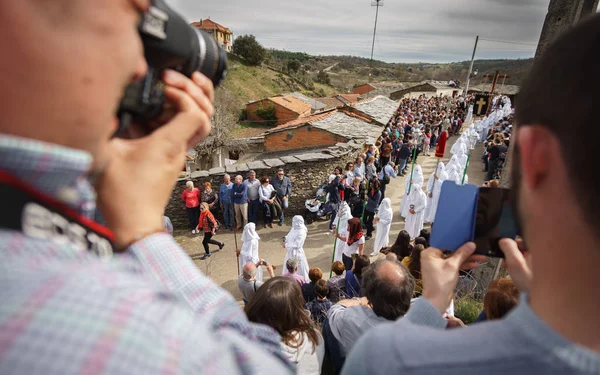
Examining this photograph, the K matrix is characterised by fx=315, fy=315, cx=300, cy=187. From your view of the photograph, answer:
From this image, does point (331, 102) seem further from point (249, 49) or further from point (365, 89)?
point (249, 49)

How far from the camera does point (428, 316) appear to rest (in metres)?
1.04

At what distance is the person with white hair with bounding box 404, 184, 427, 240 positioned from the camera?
26.5 ft

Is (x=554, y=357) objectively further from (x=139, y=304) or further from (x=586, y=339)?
(x=139, y=304)

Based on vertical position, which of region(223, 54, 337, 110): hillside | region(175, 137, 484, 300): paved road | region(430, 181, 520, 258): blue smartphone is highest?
region(223, 54, 337, 110): hillside

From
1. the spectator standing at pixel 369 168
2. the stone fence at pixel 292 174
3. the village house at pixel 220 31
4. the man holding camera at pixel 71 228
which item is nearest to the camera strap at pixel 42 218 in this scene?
the man holding camera at pixel 71 228

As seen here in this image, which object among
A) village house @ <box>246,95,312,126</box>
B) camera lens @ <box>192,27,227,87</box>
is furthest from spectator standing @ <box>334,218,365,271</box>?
village house @ <box>246,95,312,126</box>

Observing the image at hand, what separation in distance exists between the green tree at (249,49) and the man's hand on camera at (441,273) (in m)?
51.9

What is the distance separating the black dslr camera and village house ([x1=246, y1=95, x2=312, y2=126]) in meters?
31.8

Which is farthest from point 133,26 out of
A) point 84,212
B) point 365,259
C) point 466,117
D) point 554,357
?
point 466,117

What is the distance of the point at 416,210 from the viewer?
8.11m

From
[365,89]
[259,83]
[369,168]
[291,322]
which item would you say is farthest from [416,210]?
[365,89]

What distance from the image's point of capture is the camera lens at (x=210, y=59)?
1.06 meters

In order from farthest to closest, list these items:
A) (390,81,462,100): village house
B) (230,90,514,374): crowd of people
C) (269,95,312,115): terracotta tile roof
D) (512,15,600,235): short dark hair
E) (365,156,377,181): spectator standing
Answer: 1. (390,81,462,100): village house
2. (269,95,312,115): terracotta tile roof
3. (365,156,377,181): spectator standing
4. (230,90,514,374): crowd of people
5. (512,15,600,235): short dark hair

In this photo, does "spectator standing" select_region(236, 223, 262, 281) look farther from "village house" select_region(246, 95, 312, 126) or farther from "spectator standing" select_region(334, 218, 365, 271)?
"village house" select_region(246, 95, 312, 126)
